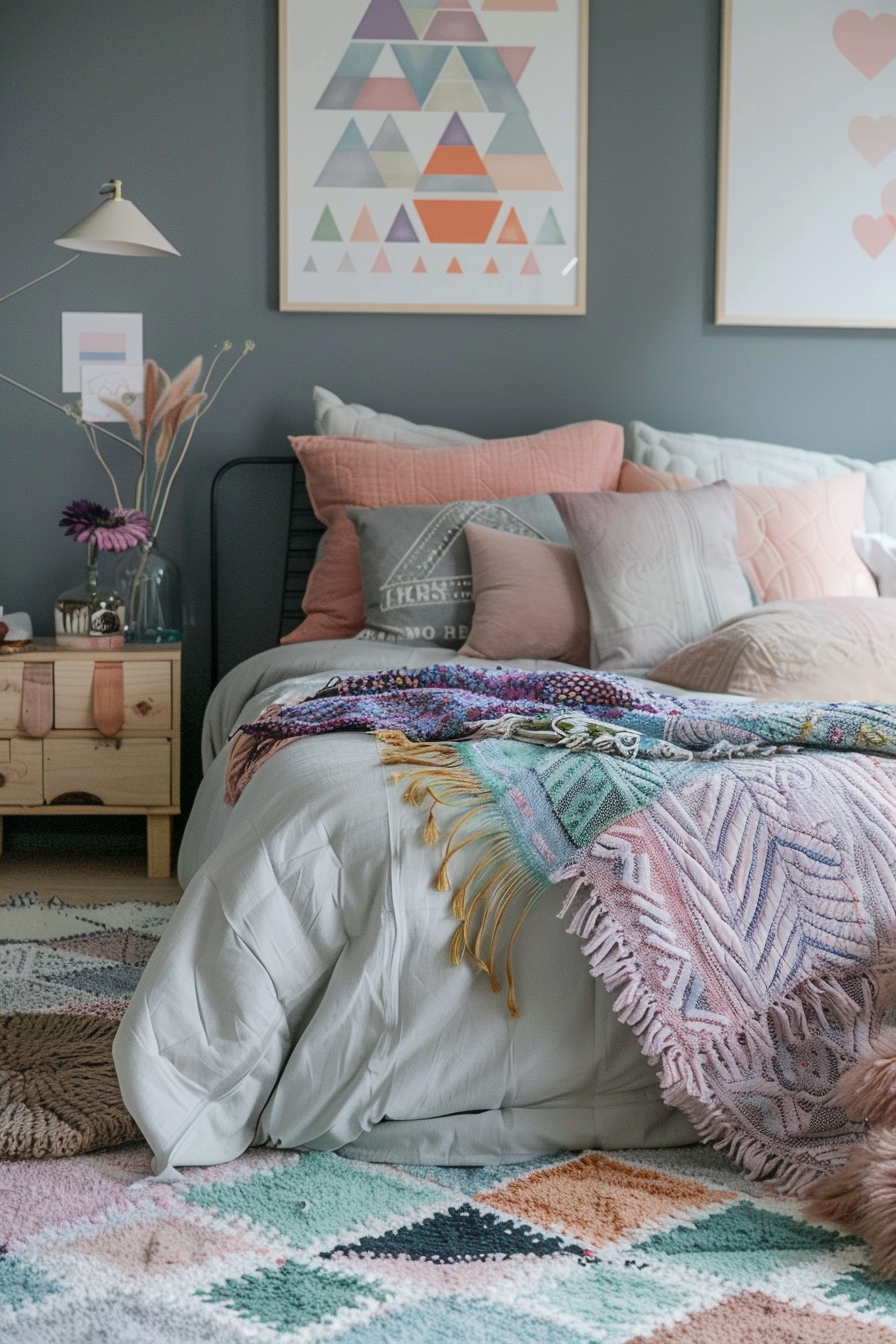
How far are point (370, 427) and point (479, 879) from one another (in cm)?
201

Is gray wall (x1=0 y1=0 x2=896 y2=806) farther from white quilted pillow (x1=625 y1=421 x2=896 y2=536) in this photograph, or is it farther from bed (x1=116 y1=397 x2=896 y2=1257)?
bed (x1=116 y1=397 x2=896 y2=1257)

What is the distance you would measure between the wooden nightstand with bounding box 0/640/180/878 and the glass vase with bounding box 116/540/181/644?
0.21m

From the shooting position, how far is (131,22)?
137 inches

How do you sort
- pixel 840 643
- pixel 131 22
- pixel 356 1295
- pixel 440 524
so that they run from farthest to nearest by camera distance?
pixel 131 22 < pixel 440 524 < pixel 840 643 < pixel 356 1295

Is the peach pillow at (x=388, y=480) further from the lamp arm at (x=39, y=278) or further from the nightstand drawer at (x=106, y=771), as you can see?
the lamp arm at (x=39, y=278)

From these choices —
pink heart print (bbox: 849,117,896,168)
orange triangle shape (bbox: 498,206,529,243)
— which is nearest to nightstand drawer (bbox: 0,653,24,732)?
orange triangle shape (bbox: 498,206,529,243)

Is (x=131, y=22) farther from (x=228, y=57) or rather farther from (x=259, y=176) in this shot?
(x=259, y=176)

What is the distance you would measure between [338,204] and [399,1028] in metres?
2.62

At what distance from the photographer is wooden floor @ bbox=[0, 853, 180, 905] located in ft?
10.00

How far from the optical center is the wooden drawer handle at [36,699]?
10.1 feet

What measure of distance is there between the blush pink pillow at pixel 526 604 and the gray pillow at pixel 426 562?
68 mm

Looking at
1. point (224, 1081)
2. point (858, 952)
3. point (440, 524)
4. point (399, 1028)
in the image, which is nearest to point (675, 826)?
point (858, 952)

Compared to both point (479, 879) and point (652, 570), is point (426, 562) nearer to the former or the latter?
point (652, 570)

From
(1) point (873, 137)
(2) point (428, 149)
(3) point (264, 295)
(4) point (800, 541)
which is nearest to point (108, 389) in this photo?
(3) point (264, 295)
